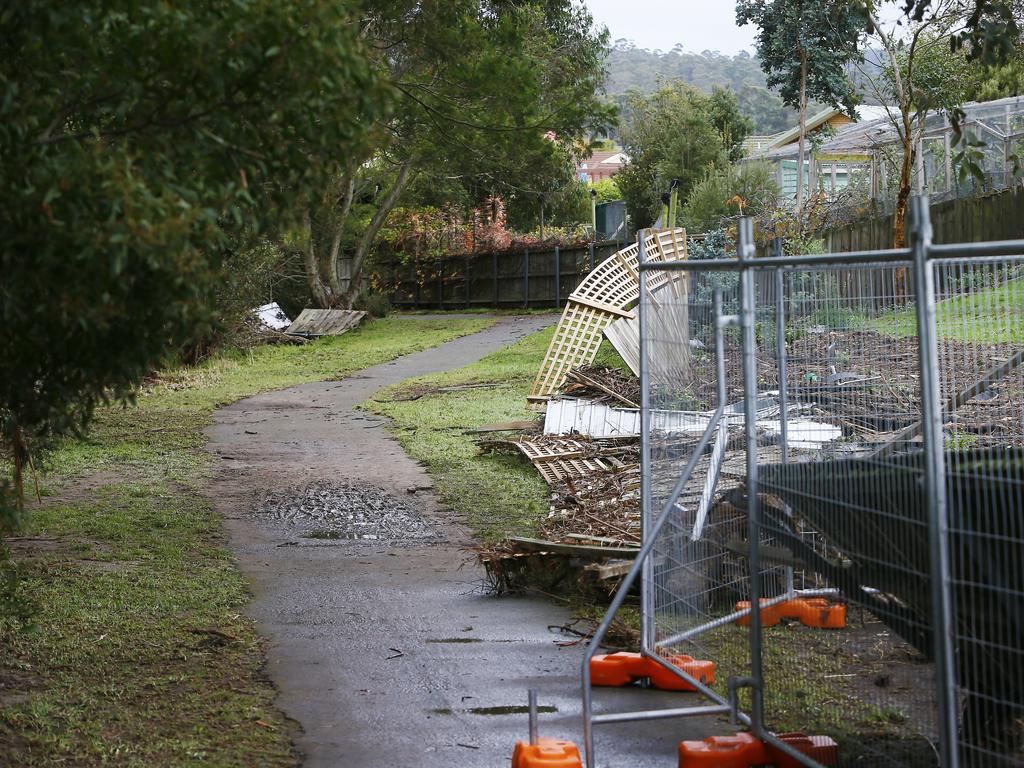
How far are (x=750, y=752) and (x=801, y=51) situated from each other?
27.9 m

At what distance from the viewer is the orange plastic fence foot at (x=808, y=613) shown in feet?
18.5

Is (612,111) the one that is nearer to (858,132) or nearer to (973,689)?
(858,132)

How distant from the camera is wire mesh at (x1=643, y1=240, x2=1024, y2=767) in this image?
3650mm

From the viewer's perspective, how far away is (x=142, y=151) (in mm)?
3422

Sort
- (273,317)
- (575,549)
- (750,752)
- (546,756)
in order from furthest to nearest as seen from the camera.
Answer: (273,317), (575,549), (750,752), (546,756)

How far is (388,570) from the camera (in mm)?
8336

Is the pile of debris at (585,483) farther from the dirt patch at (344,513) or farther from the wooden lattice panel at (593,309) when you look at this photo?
the dirt patch at (344,513)

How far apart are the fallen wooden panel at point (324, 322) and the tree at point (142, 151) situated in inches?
982

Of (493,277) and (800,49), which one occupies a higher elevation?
(800,49)

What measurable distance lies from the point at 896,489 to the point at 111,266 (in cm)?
249

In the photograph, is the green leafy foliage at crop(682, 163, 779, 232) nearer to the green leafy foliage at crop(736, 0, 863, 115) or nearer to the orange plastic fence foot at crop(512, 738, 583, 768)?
the green leafy foliage at crop(736, 0, 863, 115)

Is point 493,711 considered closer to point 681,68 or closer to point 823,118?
point 823,118

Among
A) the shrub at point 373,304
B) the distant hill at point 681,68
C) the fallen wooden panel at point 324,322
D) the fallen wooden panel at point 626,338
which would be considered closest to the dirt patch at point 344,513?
the fallen wooden panel at point 626,338

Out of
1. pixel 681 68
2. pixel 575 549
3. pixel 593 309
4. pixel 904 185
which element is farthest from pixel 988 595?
pixel 681 68
